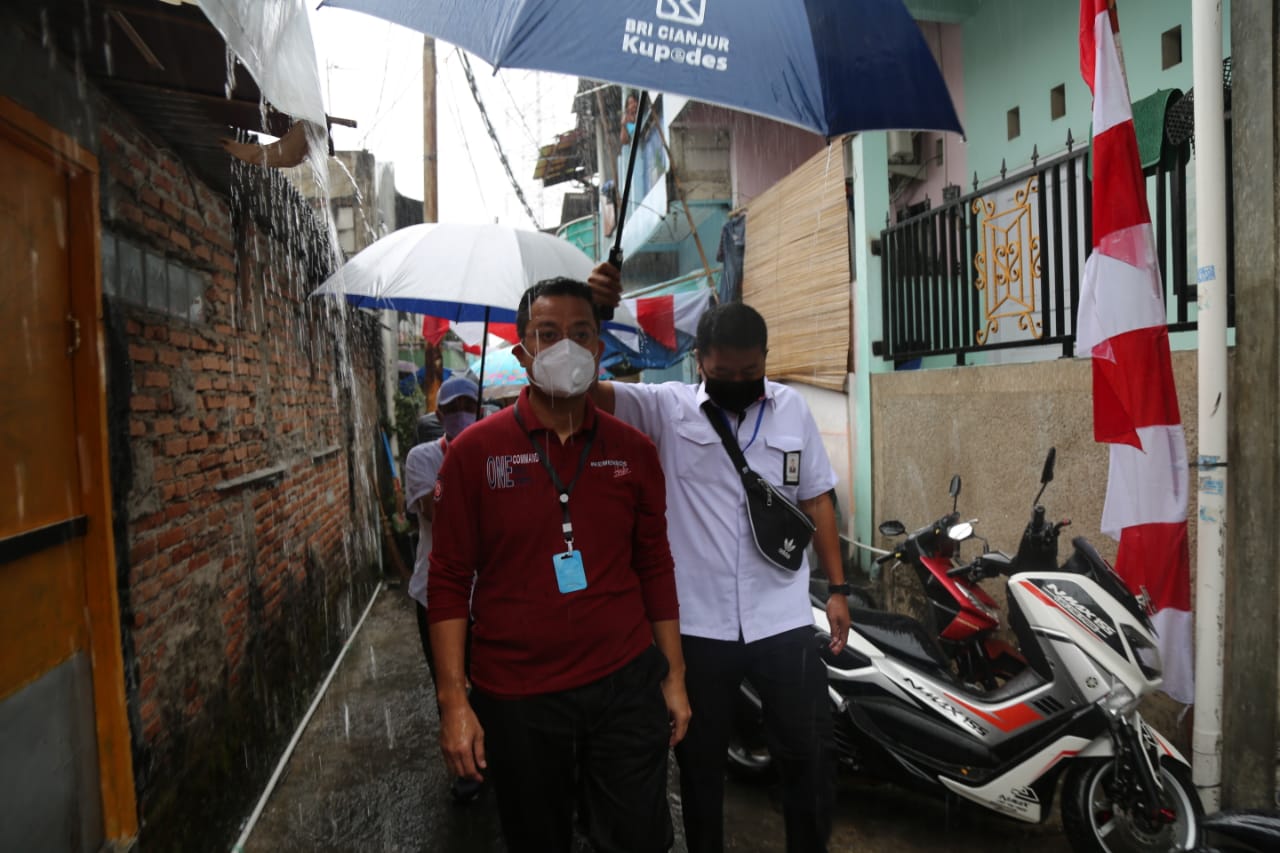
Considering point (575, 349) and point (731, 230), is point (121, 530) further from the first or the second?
point (731, 230)

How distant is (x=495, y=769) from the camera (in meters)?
2.08

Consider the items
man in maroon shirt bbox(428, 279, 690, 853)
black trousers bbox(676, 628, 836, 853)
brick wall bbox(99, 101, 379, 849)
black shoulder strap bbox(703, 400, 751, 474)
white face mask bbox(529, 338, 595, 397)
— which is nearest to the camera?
man in maroon shirt bbox(428, 279, 690, 853)

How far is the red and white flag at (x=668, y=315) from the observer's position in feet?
34.1

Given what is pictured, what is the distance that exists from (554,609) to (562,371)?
2.00 feet

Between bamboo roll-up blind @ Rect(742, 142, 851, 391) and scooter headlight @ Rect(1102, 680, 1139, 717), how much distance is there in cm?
433

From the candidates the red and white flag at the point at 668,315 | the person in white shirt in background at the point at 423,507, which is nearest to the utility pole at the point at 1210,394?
the person in white shirt in background at the point at 423,507

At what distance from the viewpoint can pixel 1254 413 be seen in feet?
9.30

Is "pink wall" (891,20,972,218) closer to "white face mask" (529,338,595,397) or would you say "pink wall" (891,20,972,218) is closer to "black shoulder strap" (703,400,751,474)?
"black shoulder strap" (703,400,751,474)

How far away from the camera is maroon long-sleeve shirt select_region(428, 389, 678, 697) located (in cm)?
201

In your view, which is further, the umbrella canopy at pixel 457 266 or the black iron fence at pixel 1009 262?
the umbrella canopy at pixel 457 266

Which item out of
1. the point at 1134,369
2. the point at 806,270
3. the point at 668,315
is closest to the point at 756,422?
the point at 1134,369

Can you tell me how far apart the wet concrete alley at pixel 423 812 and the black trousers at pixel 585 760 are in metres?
1.46

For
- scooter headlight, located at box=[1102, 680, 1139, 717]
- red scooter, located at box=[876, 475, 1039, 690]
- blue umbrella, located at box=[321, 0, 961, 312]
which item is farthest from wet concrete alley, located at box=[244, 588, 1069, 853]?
blue umbrella, located at box=[321, 0, 961, 312]

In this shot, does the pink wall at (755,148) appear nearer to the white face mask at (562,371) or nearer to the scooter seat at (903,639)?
the scooter seat at (903,639)
